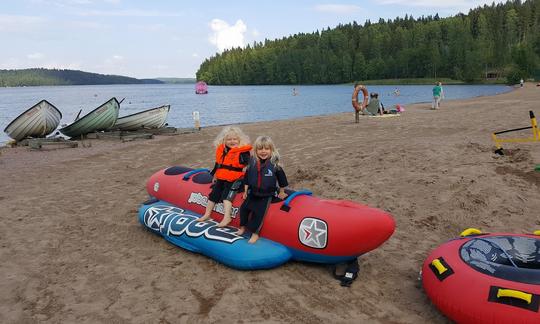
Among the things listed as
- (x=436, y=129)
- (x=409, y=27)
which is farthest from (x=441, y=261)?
(x=409, y=27)

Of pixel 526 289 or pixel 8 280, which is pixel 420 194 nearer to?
pixel 526 289

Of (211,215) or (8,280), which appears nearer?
(8,280)


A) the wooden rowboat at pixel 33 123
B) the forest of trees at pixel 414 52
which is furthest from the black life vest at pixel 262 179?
the forest of trees at pixel 414 52

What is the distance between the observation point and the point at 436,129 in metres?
13.6

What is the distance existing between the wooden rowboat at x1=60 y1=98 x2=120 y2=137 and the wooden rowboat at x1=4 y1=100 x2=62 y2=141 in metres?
0.75

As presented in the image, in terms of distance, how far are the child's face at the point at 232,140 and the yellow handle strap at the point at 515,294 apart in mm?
3436

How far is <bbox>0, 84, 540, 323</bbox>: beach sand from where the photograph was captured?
4.09 metres

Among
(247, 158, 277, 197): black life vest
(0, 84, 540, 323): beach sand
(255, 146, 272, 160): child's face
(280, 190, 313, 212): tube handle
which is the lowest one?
(0, 84, 540, 323): beach sand

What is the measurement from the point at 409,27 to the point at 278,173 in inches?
5127

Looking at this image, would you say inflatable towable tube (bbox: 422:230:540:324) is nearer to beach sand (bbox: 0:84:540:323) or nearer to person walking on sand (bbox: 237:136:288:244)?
beach sand (bbox: 0:84:540:323)

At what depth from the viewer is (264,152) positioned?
5.05m

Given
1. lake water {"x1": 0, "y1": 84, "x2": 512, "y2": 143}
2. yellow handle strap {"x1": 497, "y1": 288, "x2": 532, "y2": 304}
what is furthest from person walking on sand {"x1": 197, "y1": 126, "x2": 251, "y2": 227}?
lake water {"x1": 0, "y1": 84, "x2": 512, "y2": 143}

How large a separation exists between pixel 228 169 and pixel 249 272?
139cm

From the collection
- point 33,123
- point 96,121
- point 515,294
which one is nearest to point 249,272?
point 515,294
